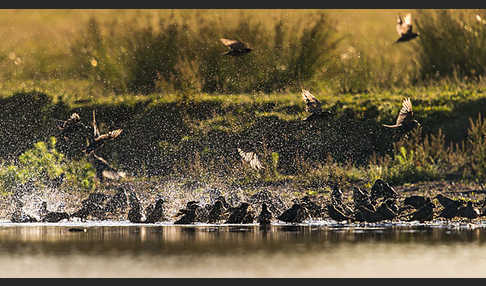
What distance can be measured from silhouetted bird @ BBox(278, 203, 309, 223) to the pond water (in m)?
0.29

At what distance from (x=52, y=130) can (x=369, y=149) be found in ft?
22.7

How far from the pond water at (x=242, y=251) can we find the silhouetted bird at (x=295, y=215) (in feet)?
0.94

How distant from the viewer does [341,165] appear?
1862 cm

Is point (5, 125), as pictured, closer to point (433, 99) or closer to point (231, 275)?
point (433, 99)

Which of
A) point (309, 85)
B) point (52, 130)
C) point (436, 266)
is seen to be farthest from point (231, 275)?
point (309, 85)

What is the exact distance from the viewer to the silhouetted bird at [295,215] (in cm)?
1302

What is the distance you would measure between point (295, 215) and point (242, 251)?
127 inches

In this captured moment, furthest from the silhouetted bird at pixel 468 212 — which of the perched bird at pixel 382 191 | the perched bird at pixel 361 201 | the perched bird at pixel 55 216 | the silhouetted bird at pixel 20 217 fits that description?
the silhouetted bird at pixel 20 217

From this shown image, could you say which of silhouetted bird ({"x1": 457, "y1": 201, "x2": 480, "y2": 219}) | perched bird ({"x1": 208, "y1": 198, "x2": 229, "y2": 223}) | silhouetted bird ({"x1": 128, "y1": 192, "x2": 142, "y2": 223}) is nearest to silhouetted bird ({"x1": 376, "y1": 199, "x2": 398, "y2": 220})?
silhouetted bird ({"x1": 457, "y1": 201, "x2": 480, "y2": 219})

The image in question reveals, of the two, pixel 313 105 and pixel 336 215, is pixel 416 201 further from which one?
pixel 313 105

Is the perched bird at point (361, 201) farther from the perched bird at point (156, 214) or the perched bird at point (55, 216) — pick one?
the perched bird at point (55, 216)

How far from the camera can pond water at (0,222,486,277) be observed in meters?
8.59

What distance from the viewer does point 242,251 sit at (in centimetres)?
988

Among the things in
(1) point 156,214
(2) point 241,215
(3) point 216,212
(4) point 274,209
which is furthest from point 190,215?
(4) point 274,209
